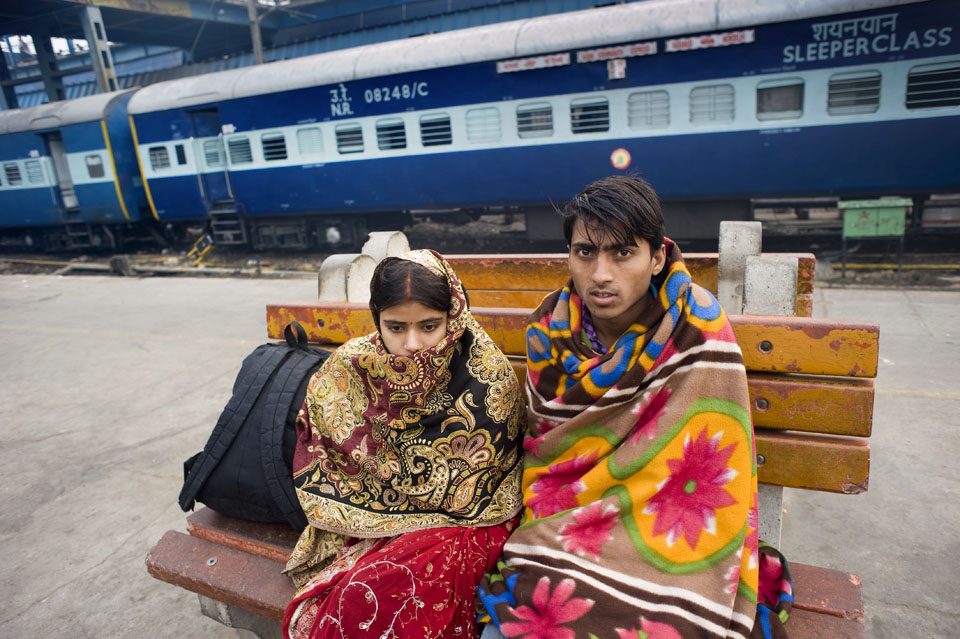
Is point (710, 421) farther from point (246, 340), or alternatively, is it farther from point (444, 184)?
point (444, 184)

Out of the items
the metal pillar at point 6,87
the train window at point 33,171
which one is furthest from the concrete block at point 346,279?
the metal pillar at point 6,87

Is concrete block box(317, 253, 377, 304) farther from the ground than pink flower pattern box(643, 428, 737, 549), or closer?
farther from the ground

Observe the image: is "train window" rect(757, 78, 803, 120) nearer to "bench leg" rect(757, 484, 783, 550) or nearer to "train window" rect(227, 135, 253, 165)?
"bench leg" rect(757, 484, 783, 550)

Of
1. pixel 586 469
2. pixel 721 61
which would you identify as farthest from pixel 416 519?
pixel 721 61

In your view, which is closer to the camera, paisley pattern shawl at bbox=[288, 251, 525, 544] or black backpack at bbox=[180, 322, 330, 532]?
paisley pattern shawl at bbox=[288, 251, 525, 544]

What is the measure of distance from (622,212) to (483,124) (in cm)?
831

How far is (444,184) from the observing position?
9.93 meters

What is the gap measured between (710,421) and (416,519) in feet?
2.66

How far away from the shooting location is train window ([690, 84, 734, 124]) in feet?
25.8

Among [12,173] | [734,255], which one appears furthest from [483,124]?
[12,173]

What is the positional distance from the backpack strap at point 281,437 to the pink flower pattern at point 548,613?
2.63 feet

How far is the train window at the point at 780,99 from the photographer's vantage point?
7566 mm

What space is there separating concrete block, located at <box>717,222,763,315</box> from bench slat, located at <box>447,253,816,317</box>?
0.32m

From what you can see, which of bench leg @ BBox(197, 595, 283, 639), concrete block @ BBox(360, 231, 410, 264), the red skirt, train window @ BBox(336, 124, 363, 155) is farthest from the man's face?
train window @ BBox(336, 124, 363, 155)
